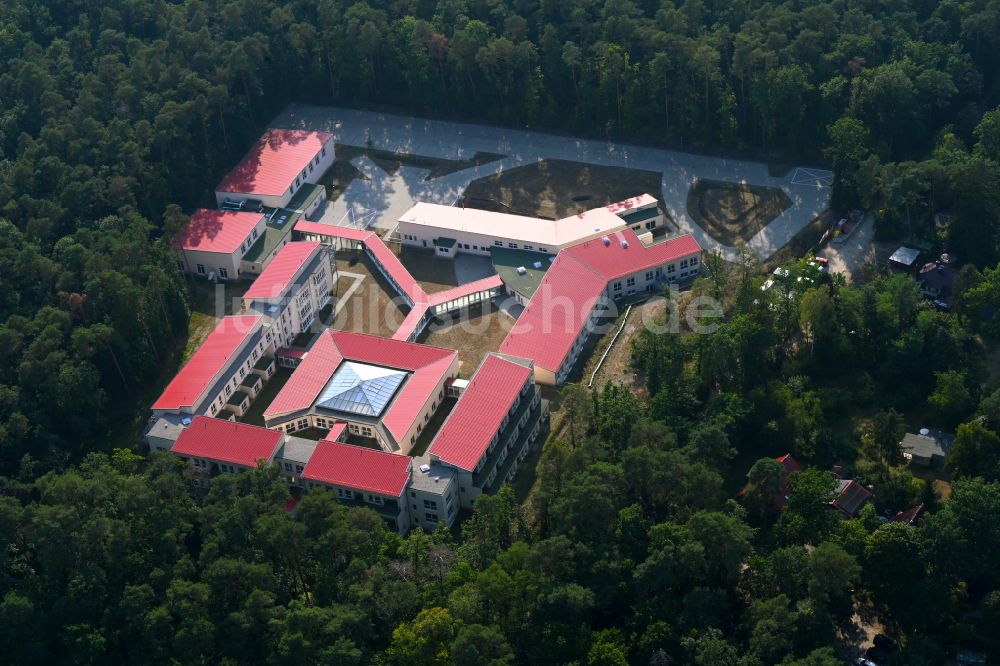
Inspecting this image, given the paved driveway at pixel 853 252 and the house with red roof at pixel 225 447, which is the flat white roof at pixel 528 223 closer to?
the paved driveway at pixel 853 252

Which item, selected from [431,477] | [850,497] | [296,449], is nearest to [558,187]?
[431,477]

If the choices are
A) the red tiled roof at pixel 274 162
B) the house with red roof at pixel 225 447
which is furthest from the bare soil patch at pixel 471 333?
the red tiled roof at pixel 274 162

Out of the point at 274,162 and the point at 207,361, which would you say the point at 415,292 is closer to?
the point at 207,361

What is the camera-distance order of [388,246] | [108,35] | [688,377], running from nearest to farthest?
[688,377] → [388,246] → [108,35]

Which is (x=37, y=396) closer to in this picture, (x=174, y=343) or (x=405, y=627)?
(x=174, y=343)

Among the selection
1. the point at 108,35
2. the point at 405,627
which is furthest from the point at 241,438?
the point at 108,35

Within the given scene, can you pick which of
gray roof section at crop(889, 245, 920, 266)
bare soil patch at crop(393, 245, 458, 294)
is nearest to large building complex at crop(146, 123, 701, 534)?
bare soil patch at crop(393, 245, 458, 294)
